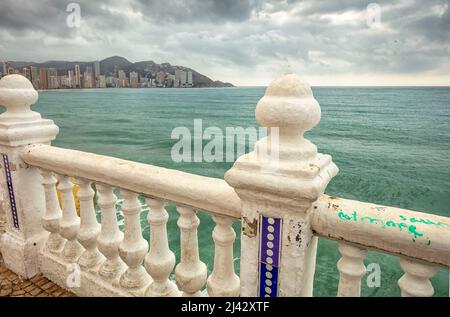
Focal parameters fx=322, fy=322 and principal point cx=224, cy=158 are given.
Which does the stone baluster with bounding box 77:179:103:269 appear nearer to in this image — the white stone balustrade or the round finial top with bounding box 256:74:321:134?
the white stone balustrade

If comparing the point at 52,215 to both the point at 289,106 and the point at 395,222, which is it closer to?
the point at 289,106

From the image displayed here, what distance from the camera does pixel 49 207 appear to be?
283 centimetres

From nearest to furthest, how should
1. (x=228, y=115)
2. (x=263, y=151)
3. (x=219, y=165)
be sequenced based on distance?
1. (x=263, y=151)
2. (x=219, y=165)
3. (x=228, y=115)

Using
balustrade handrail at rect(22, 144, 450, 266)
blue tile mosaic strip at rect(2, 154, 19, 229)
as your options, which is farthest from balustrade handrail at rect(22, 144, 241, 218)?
blue tile mosaic strip at rect(2, 154, 19, 229)

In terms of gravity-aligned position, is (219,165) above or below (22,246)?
below

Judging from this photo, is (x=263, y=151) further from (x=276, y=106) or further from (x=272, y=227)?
(x=272, y=227)

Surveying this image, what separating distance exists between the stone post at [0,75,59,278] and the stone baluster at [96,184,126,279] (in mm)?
940

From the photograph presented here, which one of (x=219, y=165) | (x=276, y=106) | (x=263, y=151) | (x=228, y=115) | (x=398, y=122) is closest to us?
(x=276, y=106)

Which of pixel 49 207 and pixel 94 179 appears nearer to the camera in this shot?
pixel 94 179

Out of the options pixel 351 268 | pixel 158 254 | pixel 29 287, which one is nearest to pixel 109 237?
pixel 158 254

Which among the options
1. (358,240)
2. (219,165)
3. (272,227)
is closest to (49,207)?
(272,227)

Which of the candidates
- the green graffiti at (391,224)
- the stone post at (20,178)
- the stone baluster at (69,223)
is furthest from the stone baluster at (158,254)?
the stone post at (20,178)
